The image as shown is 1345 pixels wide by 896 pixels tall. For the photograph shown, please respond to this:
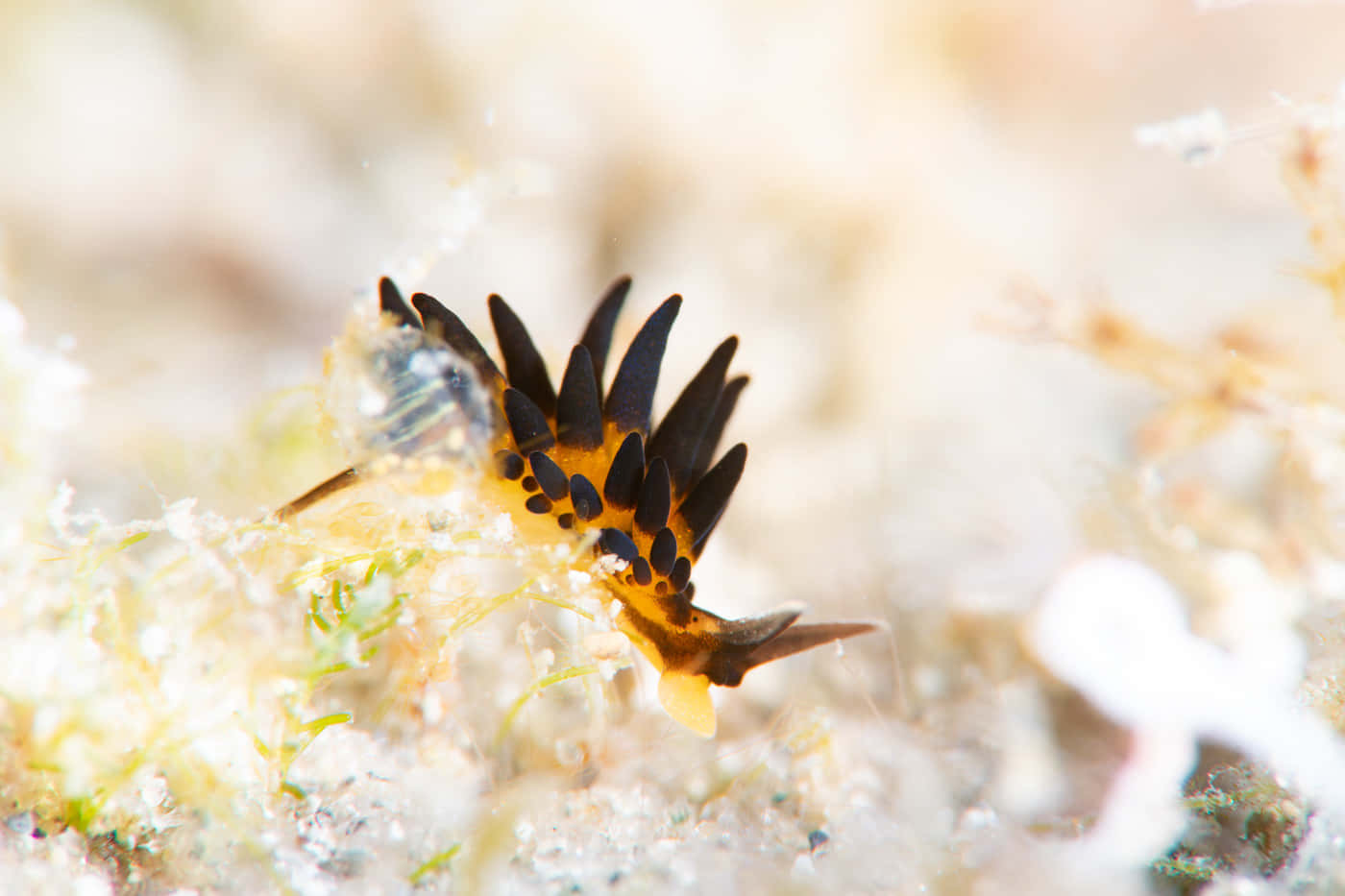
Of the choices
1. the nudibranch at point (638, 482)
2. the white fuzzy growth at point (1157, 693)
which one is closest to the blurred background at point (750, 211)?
the white fuzzy growth at point (1157, 693)

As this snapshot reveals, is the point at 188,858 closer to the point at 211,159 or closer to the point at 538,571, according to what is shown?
the point at 538,571

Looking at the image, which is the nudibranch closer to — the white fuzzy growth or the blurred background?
the white fuzzy growth

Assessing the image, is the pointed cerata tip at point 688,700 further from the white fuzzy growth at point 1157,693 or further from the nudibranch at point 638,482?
the white fuzzy growth at point 1157,693

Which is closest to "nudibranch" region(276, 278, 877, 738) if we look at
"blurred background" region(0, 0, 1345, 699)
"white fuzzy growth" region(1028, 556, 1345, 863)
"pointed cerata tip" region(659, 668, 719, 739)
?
"pointed cerata tip" region(659, 668, 719, 739)

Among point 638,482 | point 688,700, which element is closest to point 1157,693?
point 688,700

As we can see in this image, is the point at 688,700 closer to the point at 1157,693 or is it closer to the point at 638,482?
the point at 638,482

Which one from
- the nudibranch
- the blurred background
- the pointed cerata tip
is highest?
the blurred background
